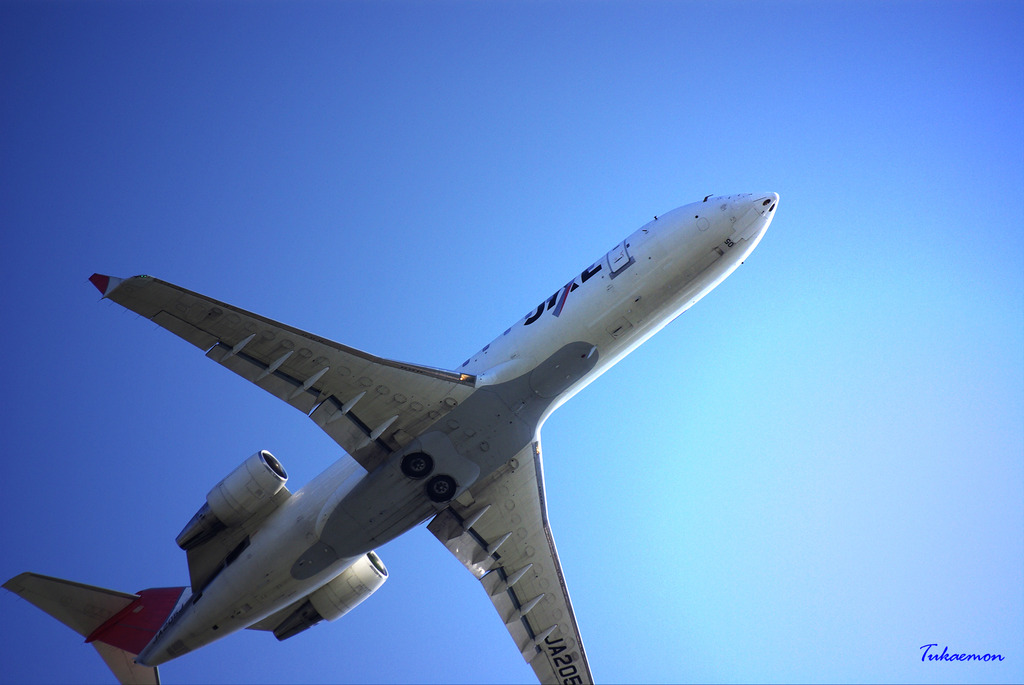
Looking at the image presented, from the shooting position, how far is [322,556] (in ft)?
62.3

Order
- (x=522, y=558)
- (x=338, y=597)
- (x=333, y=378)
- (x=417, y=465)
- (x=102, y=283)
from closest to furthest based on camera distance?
1. (x=102, y=283)
2. (x=417, y=465)
3. (x=333, y=378)
4. (x=338, y=597)
5. (x=522, y=558)

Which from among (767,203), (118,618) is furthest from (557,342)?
(118,618)

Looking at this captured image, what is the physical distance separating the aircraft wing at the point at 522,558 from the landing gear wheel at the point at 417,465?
6.80 feet

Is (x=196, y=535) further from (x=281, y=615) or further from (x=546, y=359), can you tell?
(x=546, y=359)

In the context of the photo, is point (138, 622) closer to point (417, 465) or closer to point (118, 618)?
point (118, 618)

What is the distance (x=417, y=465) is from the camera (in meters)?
18.6

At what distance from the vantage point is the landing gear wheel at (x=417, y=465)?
18547mm

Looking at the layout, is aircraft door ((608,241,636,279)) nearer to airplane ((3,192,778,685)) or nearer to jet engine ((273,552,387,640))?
airplane ((3,192,778,685))

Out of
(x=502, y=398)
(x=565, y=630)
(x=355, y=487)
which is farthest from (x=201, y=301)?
(x=565, y=630)

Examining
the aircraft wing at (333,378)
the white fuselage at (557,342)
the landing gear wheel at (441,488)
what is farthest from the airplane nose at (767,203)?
the landing gear wheel at (441,488)

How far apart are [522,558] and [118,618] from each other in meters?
11.2

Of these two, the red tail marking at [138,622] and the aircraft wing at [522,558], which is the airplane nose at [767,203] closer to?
the aircraft wing at [522,558]

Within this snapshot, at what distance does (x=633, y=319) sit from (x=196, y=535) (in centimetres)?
1166

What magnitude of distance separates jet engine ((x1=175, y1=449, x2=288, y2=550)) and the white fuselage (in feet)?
1.80
